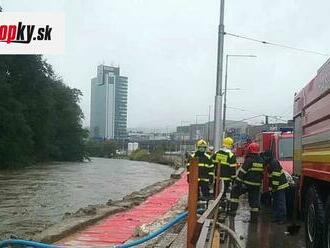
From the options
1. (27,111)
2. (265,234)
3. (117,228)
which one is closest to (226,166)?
(265,234)

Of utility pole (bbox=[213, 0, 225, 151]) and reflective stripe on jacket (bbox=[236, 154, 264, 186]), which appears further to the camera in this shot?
utility pole (bbox=[213, 0, 225, 151])

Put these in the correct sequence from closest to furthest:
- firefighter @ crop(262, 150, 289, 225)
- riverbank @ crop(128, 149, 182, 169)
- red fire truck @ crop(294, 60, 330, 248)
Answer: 1. red fire truck @ crop(294, 60, 330, 248)
2. firefighter @ crop(262, 150, 289, 225)
3. riverbank @ crop(128, 149, 182, 169)

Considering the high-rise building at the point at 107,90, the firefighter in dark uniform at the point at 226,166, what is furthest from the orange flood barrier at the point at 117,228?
the high-rise building at the point at 107,90

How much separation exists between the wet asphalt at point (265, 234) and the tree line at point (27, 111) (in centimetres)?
5228

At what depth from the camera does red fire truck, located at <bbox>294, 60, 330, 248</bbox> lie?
7570mm

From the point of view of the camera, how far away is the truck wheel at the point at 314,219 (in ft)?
26.1

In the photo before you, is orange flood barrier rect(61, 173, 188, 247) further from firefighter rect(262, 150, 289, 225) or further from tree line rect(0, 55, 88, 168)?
tree line rect(0, 55, 88, 168)

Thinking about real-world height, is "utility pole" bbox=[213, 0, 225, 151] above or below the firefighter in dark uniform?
above

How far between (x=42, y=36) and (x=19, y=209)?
26.8ft

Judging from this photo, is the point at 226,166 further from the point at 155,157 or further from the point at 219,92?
the point at 155,157

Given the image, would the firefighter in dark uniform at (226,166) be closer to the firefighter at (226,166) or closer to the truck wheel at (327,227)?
the firefighter at (226,166)

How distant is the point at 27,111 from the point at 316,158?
66.4m

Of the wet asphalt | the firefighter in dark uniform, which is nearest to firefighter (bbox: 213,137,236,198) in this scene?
the firefighter in dark uniform

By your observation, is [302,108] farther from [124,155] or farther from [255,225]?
[124,155]
